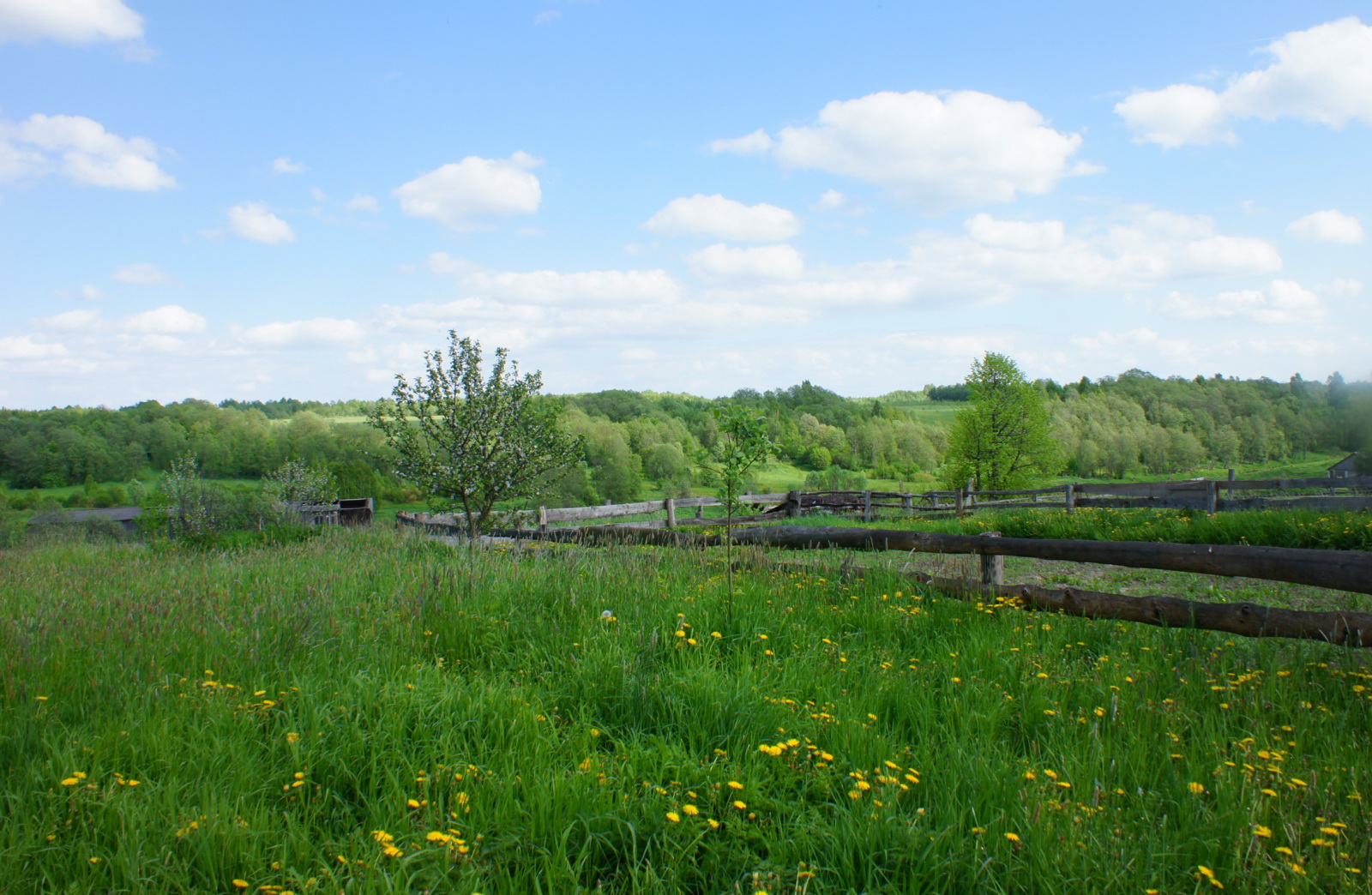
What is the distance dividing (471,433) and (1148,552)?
11.1 meters

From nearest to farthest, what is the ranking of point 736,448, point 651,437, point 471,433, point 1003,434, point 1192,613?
point 1192,613
point 736,448
point 471,433
point 1003,434
point 651,437

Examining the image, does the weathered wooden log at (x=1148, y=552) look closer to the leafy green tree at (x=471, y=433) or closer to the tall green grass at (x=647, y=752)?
the tall green grass at (x=647, y=752)

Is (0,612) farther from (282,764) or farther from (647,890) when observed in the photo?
(647,890)

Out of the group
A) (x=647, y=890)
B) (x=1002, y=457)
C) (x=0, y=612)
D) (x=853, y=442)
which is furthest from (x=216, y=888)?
(x=853, y=442)

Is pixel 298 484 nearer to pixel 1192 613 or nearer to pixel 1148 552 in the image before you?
pixel 1148 552

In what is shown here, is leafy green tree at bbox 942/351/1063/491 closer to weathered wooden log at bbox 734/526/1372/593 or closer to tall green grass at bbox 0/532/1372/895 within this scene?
weathered wooden log at bbox 734/526/1372/593

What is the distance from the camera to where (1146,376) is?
108 meters

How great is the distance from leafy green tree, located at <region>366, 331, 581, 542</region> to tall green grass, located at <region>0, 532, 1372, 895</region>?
7.79 meters

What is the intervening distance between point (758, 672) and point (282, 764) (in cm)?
248

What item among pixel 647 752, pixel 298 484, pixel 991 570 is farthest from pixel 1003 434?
pixel 647 752

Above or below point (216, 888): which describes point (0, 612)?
above

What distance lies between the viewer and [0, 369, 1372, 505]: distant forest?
54156mm

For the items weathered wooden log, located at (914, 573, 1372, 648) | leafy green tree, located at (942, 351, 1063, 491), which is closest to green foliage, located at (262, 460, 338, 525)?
weathered wooden log, located at (914, 573, 1372, 648)

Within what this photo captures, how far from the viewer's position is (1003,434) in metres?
39.8
